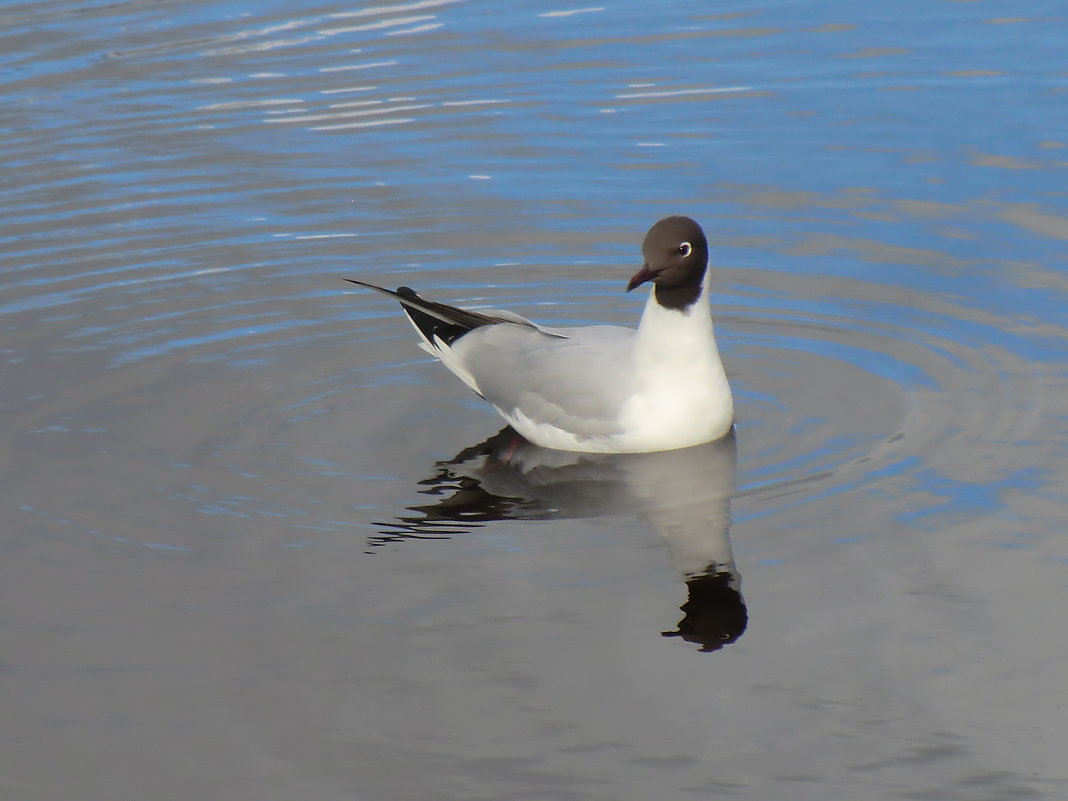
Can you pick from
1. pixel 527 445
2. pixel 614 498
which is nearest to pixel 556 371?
pixel 527 445

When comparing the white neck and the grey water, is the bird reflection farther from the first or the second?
the white neck

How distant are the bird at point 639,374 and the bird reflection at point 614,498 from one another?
0.38 feet

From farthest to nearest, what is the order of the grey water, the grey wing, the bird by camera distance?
the grey wing, the bird, the grey water

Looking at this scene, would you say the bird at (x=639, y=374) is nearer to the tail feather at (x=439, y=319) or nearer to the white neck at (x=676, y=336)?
the white neck at (x=676, y=336)

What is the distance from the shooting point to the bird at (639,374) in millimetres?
8656

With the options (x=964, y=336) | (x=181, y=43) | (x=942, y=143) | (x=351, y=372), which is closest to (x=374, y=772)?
(x=351, y=372)

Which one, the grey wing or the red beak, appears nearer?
the red beak

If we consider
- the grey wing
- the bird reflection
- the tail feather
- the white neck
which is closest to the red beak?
the white neck

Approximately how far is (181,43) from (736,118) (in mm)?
6097

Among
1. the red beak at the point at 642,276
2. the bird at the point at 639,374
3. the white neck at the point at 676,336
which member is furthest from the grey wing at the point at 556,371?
the red beak at the point at 642,276

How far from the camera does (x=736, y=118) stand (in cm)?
→ 1416

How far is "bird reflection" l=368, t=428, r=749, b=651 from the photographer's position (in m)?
7.46

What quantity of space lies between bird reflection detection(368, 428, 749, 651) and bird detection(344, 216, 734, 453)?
0.38 ft

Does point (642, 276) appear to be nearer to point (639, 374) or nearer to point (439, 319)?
point (639, 374)
